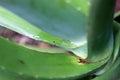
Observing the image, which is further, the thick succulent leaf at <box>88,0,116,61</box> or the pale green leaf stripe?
the pale green leaf stripe

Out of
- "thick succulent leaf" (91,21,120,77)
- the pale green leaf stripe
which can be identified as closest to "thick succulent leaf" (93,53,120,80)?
"thick succulent leaf" (91,21,120,77)

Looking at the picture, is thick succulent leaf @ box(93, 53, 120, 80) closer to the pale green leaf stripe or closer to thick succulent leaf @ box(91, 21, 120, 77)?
thick succulent leaf @ box(91, 21, 120, 77)

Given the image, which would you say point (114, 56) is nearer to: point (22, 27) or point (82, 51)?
point (82, 51)

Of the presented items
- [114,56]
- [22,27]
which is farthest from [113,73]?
[22,27]

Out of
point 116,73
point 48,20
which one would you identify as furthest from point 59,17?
point 116,73

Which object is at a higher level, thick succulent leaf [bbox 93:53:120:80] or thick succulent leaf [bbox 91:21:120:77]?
thick succulent leaf [bbox 91:21:120:77]

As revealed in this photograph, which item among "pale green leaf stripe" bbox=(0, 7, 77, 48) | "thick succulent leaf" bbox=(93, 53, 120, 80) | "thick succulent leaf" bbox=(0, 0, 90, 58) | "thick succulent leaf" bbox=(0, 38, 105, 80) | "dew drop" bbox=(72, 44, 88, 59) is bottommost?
"thick succulent leaf" bbox=(93, 53, 120, 80)
